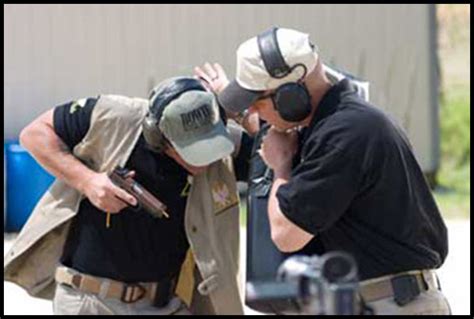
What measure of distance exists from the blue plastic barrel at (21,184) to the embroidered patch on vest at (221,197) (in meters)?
6.06

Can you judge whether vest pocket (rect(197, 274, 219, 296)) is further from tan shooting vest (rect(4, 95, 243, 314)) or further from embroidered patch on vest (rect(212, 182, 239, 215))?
embroidered patch on vest (rect(212, 182, 239, 215))

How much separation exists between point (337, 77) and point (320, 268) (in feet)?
5.45

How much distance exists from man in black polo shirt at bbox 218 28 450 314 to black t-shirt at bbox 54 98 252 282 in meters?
0.55

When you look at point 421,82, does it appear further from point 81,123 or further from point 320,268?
point 320,268

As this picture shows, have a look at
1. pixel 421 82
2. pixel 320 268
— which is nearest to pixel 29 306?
pixel 320 268

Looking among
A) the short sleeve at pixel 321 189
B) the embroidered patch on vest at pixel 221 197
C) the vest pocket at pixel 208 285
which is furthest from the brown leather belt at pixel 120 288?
the short sleeve at pixel 321 189

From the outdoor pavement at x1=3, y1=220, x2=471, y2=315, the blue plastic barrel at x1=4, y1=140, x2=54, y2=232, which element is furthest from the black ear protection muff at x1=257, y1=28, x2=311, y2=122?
the blue plastic barrel at x1=4, y1=140, x2=54, y2=232

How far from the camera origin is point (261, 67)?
12.0 feet

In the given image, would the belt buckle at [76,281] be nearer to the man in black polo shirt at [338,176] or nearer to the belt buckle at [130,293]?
the belt buckle at [130,293]

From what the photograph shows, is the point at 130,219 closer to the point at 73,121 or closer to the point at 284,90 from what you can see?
the point at 73,121

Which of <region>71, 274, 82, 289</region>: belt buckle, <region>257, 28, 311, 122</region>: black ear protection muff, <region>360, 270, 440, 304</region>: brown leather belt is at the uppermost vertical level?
<region>257, 28, 311, 122</region>: black ear protection muff

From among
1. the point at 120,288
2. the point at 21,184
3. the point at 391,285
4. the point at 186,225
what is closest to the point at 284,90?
the point at 391,285

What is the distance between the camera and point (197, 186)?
428 centimetres

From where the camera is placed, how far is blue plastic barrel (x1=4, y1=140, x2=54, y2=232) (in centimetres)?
1026
